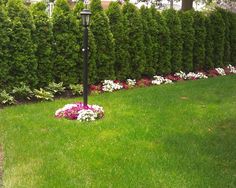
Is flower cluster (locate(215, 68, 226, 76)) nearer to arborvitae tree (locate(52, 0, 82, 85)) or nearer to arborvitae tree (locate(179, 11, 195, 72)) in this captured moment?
arborvitae tree (locate(179, 11, 195, 72))

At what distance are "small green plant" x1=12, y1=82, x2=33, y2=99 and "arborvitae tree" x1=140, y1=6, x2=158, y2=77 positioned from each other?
3.33 metres

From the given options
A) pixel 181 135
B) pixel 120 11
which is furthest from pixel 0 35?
pixel 181 135

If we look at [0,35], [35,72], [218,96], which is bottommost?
[218,96]

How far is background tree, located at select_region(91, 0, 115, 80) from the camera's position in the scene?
973 centimetres

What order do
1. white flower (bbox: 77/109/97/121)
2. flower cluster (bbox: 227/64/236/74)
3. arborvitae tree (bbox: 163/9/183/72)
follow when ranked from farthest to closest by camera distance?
flower cluster (bbox: 227/64/236/74)
arborvitae tree (bbox: 163/9/183/72)
white flower (bbox: 77/109/97/121)

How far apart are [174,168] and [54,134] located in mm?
1953

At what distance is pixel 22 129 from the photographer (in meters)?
6.63

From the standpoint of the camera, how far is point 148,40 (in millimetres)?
10828

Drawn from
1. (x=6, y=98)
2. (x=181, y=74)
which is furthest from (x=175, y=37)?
(x=6, y=98)

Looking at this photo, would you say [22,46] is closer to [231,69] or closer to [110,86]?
[110,86]

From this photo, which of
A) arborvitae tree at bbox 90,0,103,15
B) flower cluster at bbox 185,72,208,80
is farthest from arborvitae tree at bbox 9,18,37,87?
flower cluster at bbox 185,72,208,80

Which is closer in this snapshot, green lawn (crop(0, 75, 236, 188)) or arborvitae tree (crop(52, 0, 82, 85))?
green lawn (crop(0, 75, 236, 188))

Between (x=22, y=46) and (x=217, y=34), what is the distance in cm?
627

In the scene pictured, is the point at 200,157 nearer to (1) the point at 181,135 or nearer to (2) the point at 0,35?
(1) the point at 181,135
